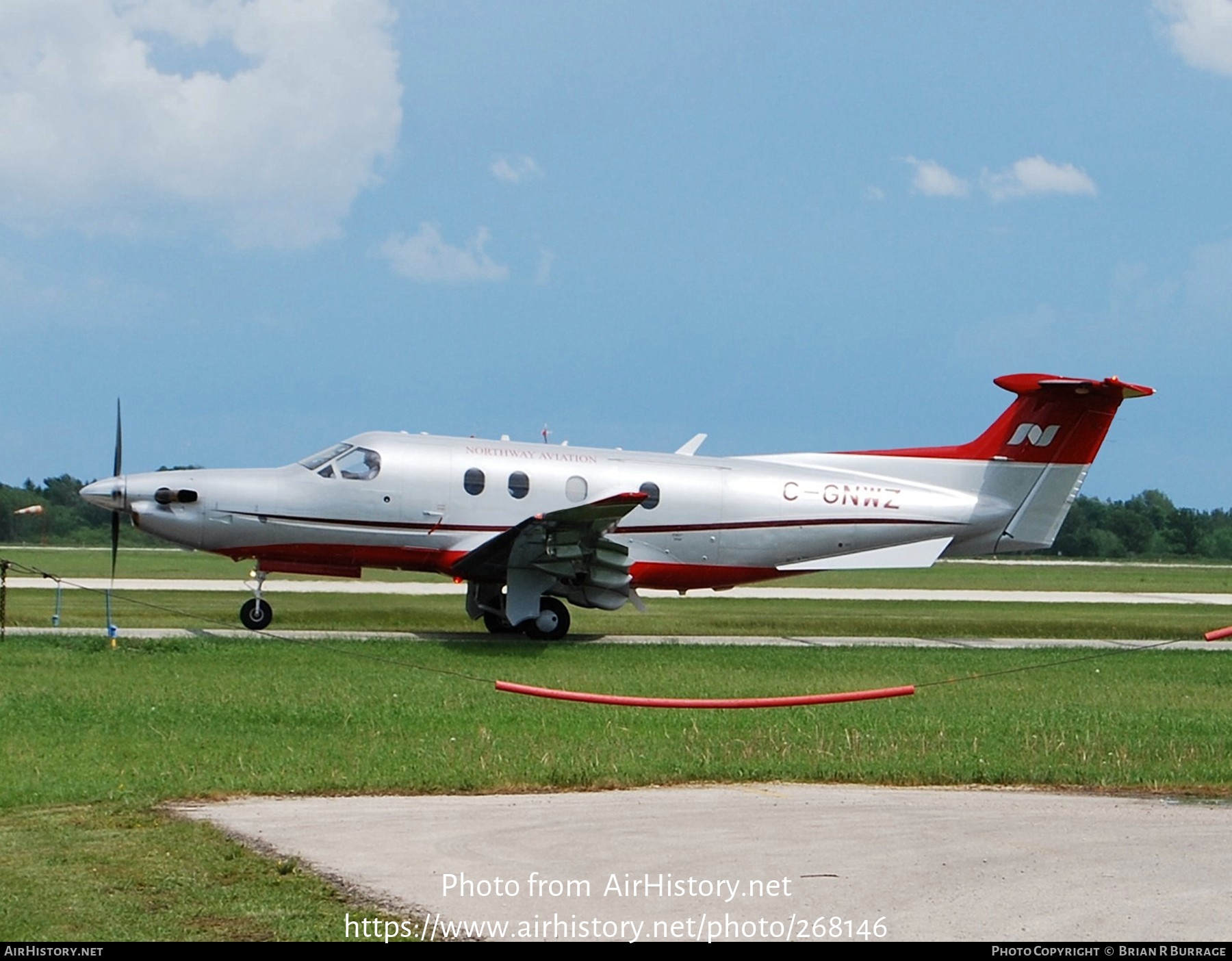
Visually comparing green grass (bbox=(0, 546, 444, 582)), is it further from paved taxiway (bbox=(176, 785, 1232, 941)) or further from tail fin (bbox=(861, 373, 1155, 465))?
paved taxiway (bbox=(176, 785, 1232, 941))

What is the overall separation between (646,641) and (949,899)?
56.7ft

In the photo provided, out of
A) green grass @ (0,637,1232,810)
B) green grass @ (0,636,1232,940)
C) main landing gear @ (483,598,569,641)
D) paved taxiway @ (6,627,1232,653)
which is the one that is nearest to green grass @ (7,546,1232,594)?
paved taxiway @ (6,627,1232,653)

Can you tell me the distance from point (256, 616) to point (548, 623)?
4809 millimetres

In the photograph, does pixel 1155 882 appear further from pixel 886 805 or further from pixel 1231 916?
pixel 886 805

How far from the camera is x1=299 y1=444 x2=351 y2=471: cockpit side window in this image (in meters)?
23.5

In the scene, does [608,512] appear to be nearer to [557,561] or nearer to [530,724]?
[557,561]

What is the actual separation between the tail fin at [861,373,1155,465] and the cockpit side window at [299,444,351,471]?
30.2 feet

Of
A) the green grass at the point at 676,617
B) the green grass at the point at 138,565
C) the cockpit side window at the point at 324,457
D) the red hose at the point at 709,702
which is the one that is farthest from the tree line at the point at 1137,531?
the red hose at the point at 709,702

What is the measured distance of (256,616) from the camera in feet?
77.8

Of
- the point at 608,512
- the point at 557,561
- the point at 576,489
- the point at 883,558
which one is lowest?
the point at 557,561

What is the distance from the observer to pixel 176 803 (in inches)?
406

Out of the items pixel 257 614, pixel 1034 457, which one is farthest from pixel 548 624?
pixel 1034 457

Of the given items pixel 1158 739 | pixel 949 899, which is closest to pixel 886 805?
pixel 949 899

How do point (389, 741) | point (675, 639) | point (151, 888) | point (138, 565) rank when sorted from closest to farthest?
point (151, 888) < point (389, 741) < point (675, 639) < point (138, 565)
